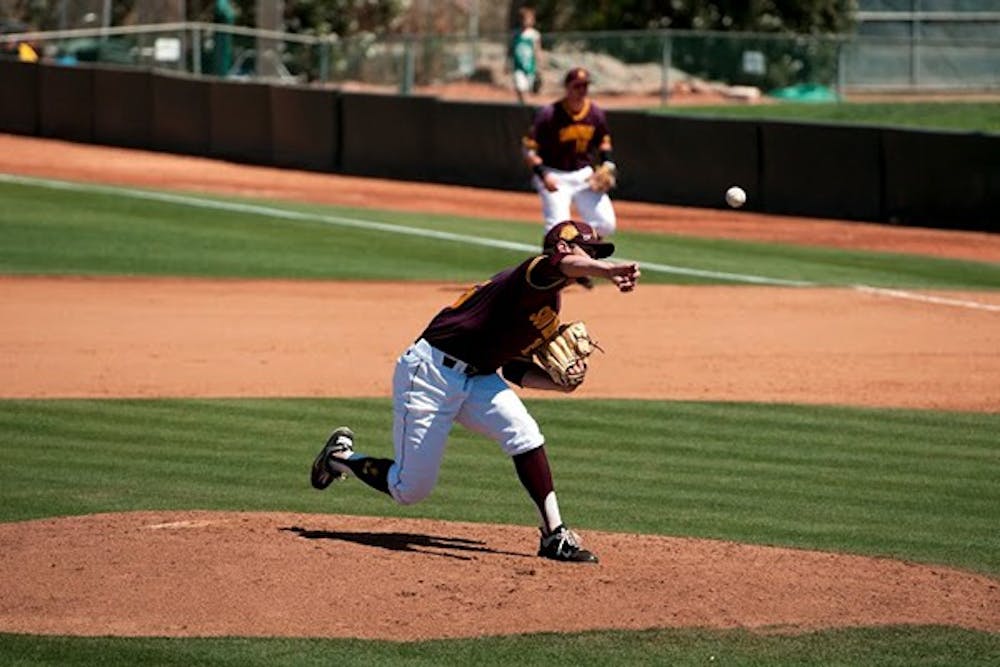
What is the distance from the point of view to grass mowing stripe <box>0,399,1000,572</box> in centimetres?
1077

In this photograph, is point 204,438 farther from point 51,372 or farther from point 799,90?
point 799,90

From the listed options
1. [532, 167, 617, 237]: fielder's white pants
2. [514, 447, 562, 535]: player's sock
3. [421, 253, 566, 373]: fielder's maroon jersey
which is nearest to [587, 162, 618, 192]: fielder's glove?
[532, 167, 617, 237]: fielder's white pants

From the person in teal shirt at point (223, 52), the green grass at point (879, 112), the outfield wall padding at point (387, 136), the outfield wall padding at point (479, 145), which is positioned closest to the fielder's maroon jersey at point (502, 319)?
the outfield wall padding at point (479, 145)

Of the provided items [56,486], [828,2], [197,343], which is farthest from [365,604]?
[828,2]

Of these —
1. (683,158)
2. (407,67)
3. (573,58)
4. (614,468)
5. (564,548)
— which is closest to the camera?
(564,548)

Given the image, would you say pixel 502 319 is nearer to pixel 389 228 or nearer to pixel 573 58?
pixel 389 228

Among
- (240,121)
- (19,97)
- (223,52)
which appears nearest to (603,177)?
(240,121)

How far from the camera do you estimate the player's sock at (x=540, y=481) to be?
30.3 feet

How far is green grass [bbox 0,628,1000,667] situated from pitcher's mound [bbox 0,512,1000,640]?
0.13 metres

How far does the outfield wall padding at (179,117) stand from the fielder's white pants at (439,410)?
24.2 meters

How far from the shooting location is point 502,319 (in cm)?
906

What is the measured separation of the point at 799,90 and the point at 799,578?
1358 inches

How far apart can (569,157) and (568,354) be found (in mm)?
11486

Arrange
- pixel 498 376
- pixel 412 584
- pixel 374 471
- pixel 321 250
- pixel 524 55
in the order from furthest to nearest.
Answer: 1. pixel 524 55
2. pixel 321 250
3. pixel 374 471
4. pixel 498 376
5. pixel 412 584
